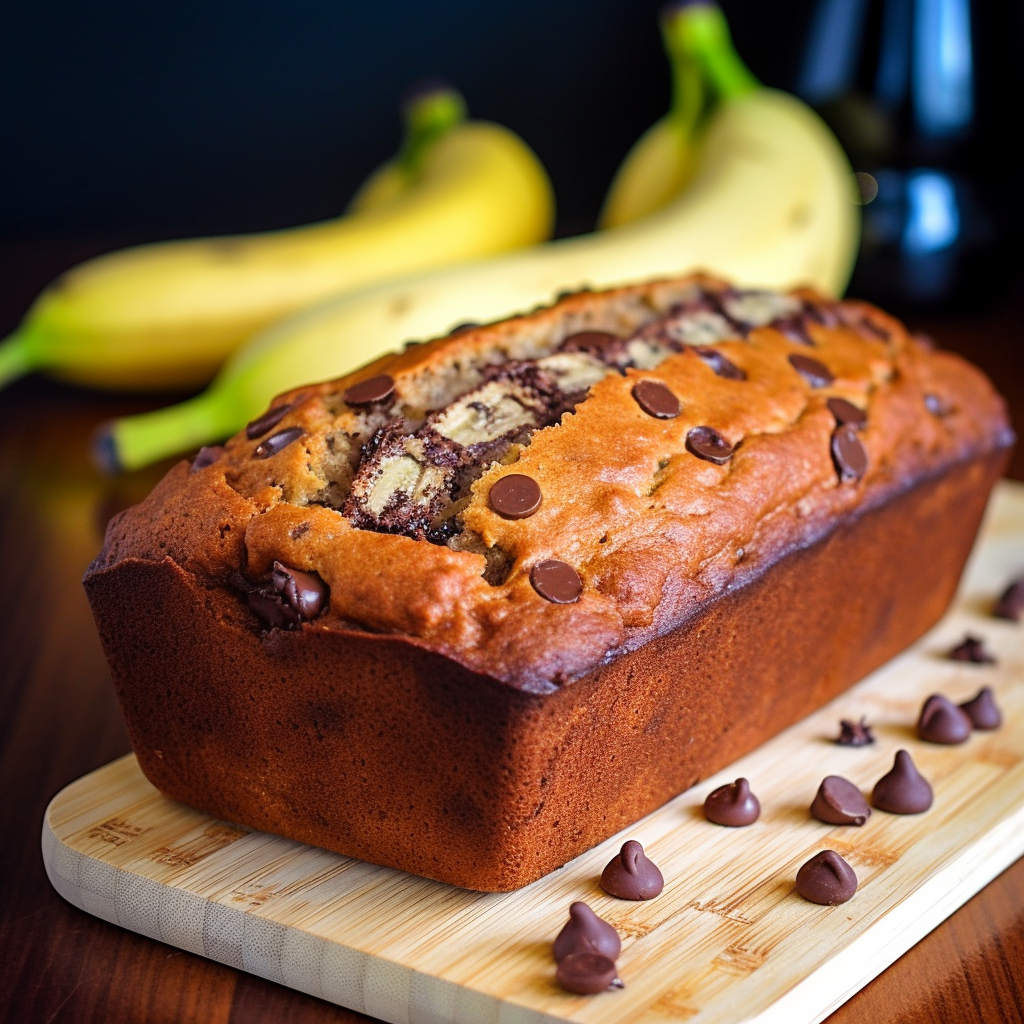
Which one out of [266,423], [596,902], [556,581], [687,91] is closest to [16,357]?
[266,423]

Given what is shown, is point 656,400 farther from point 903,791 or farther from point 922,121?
point 922,121

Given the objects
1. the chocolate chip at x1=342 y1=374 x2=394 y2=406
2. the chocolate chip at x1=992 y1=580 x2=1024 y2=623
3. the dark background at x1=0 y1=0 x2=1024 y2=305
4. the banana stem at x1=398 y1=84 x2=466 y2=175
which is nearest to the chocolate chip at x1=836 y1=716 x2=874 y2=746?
the chocolate chip at x1=992 y1=580 x2=1024 y2=623

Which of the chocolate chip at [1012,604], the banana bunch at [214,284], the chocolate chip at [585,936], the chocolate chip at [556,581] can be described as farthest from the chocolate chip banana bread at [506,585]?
the banana bunch at [214,284]

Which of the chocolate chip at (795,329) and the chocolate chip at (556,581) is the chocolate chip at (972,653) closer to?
the chocolate chip at (795,329)

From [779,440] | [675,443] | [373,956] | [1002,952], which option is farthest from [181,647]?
[1002,952]

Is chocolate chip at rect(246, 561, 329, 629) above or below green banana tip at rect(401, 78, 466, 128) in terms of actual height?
below

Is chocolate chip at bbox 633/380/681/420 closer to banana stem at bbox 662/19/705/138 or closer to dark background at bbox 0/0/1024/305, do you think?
banana stem at bbox 662/19/705/138
